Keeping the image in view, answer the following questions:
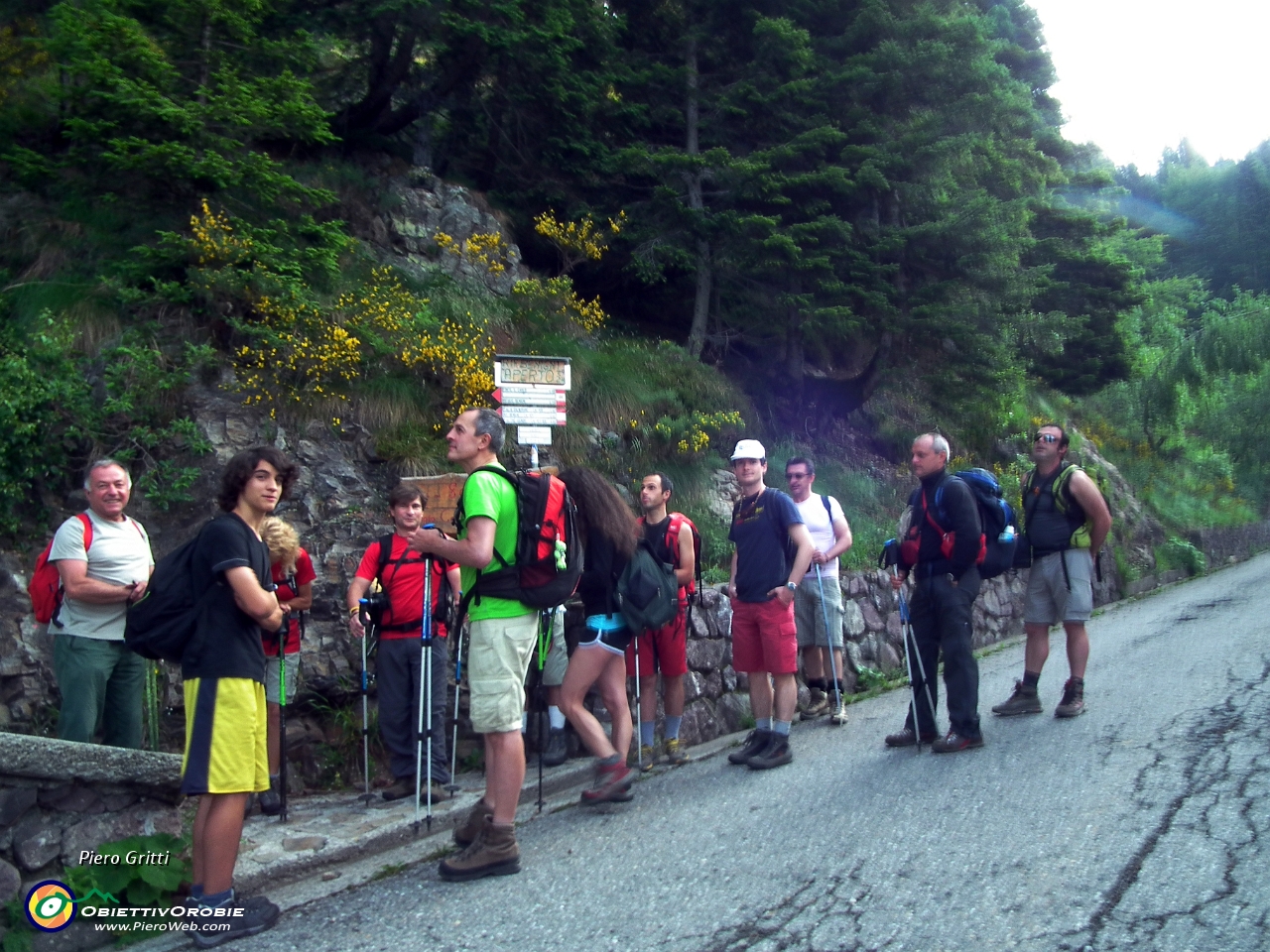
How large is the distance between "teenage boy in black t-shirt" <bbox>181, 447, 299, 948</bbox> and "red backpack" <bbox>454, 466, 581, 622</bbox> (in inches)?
40.1

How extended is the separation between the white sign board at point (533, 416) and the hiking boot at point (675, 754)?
2589mm

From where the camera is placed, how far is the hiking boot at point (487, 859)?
4559 millimetres

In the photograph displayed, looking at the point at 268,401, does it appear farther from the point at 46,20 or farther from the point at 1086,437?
the point at 1086,437

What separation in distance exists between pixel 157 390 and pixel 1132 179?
2381 inches

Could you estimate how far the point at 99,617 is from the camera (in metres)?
5.19

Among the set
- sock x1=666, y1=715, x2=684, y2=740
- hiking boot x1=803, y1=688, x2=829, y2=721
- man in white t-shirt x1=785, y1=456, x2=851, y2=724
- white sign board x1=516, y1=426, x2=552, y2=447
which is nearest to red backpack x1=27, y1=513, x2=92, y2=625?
white sign board x1=516, y1=426, x2=552, y2=447

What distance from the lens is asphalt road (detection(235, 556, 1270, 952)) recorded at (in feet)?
12.1

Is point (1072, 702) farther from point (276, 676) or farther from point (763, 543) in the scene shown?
point (276, 676)

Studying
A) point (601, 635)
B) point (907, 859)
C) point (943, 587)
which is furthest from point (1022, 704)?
point (601, 635)

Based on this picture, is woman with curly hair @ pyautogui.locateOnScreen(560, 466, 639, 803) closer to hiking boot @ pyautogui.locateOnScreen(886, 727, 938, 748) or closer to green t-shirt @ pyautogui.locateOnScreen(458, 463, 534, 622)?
green t-shirt @ pyautogui.locateOnScreen(458, 463, 534, 622)

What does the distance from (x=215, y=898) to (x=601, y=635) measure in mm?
2386

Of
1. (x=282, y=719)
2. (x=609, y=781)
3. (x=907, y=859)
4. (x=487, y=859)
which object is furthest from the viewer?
(x=609, y=781)

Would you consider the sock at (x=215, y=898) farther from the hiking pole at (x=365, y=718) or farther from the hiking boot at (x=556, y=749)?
the hiking boot at (x=556, y=749)

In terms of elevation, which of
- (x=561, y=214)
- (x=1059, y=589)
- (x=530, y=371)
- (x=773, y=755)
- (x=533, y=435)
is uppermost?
(x=561, y=214)
